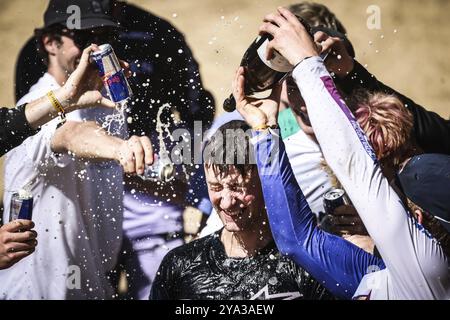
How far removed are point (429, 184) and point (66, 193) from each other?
125 cm

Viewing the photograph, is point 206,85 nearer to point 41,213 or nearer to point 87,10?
point 87,10

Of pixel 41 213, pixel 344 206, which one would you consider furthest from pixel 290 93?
pixel 41 213

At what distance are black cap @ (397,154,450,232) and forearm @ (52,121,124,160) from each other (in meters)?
0.98

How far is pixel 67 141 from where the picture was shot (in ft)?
7.71

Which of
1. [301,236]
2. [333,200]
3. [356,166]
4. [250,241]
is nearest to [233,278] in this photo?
[250,241]

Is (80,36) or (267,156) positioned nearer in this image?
(267,156)

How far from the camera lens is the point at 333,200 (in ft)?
7.41

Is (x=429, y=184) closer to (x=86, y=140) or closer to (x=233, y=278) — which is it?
(x=233, y=278)

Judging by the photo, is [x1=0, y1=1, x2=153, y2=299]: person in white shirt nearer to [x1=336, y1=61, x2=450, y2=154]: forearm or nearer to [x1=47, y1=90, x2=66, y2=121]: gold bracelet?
[x1=47, y1=90, x2=66, y2=121]: gold bracelet

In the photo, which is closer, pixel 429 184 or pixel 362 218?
pixel 362 218

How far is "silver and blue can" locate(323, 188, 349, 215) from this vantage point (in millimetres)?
2252

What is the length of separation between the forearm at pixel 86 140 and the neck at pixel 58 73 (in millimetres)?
151

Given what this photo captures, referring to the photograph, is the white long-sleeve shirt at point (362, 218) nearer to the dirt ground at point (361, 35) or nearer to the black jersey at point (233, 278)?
the black jersey at point (233, 278)

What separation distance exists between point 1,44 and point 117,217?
2.48ft
